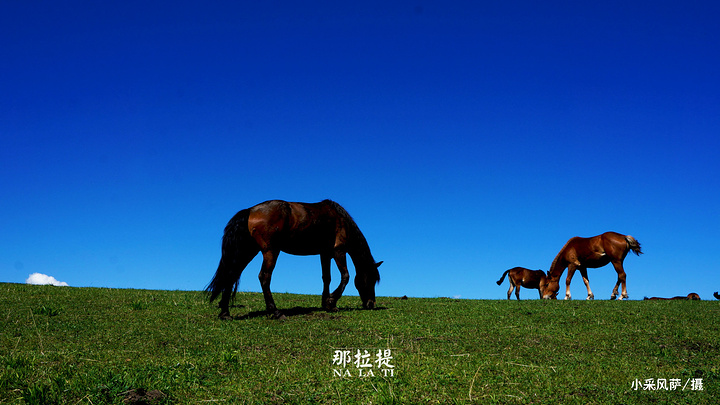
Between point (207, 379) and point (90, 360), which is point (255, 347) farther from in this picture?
point (90, 360)

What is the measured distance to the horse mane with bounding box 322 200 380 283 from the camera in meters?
14.6

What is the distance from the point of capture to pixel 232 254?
13.0 metres

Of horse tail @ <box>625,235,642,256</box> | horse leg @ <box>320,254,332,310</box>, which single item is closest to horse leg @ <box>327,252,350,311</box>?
horse leg @ <box>320,254,332,310</box>

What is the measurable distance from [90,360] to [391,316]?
6894 millimetres

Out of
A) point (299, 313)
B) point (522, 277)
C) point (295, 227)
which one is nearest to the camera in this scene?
point (295, 227)

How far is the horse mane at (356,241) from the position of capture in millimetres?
14578

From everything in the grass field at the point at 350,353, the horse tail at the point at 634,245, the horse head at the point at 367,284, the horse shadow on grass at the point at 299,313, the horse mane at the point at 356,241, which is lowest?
the grass field at the point at 350,353

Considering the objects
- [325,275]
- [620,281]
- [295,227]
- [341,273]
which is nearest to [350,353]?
[295,227]

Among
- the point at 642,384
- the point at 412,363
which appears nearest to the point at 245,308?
the point at 412,363

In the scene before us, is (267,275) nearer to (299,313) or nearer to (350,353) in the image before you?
(299,313)

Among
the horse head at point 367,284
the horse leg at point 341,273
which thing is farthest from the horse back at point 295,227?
the horse head at point 367,284

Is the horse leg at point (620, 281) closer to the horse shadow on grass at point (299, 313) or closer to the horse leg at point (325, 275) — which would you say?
the horse shadow on grass at point (299, 313)

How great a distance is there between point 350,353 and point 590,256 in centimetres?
2015

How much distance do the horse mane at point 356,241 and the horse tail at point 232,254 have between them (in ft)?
8.67
